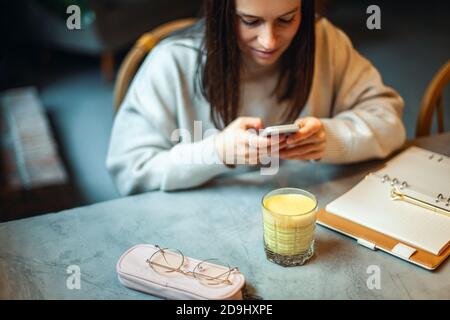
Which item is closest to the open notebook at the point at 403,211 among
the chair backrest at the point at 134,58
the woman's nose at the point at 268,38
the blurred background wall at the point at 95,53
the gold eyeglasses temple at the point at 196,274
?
the gold eyeglasses temple at the point at 196,274

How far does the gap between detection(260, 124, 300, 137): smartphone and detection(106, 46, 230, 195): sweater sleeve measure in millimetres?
150

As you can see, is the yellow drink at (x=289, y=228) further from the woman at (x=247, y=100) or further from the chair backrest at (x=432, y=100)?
the chair backrest at (x=432, y=100)

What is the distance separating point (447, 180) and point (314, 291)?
1.42 ft

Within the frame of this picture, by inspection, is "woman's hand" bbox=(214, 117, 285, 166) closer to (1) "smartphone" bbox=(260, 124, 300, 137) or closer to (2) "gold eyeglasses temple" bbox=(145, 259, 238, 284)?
(1) "smartphone" bbox=(260, 124, 300, 137)

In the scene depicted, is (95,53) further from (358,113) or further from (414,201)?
(414,201)

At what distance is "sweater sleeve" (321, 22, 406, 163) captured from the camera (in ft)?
3.91

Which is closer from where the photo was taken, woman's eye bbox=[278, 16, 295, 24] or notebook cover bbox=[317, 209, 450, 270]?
notebook cover bbox=[317, 209, 450, 270]

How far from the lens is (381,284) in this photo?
858 millimetres

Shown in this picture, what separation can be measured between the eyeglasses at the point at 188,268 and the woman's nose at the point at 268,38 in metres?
0.48

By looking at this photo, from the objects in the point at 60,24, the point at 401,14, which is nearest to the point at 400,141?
the point at 60,24

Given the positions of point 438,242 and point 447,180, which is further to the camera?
point 447,180

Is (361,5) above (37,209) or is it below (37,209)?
above

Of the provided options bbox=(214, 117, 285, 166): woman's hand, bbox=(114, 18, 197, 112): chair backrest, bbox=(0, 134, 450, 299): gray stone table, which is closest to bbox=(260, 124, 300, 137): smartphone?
bbox=(214, 117, 285, 166): woman's hand
